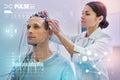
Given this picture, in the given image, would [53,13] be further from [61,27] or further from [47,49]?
[47,49]

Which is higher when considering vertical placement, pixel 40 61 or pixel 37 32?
pixel 37 32

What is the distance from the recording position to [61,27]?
1390mm

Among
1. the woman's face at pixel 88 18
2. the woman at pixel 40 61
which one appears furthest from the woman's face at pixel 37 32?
the woman's face at pixel 88 18

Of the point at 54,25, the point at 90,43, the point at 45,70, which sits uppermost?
the point at 54,25

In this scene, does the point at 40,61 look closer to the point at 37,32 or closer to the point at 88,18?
the point at 37,32

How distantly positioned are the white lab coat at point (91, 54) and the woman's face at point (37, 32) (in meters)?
0.05

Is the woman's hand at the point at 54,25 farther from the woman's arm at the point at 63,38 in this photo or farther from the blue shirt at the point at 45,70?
the blue shirt at the point at 45,70

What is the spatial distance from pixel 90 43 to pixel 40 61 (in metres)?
0.31

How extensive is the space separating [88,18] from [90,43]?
6.2 inches

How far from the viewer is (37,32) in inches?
52.6

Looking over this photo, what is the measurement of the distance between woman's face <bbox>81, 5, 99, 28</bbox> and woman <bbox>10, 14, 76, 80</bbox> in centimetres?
22

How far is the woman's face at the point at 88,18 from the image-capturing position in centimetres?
139

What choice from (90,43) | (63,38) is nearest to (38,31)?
(63,38)

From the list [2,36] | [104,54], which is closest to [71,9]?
[104,54]
